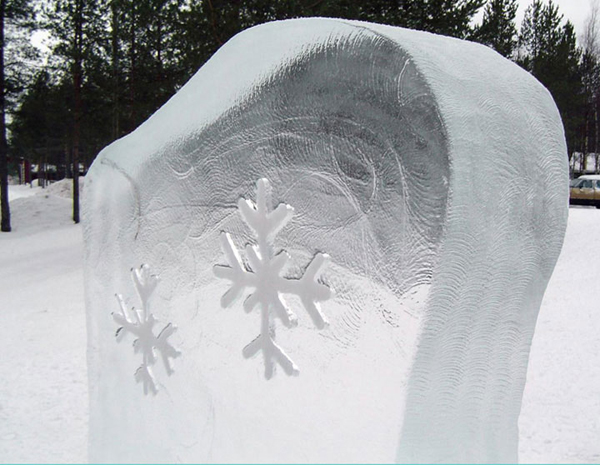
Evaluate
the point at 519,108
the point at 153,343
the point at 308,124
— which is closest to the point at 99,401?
the point at 153,343

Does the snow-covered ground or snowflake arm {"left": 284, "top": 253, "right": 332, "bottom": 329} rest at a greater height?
snowflake arm {"left": 284, "top": 253, "right": 332, "bottom": 329}

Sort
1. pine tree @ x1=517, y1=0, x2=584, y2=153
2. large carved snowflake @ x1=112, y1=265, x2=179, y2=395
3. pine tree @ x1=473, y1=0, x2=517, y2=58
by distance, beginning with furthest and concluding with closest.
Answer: pine tree @ x1=517, y1=0, x2=584, y2=153, pine tree @ x1=473, y1=0, x2=517, y2=58, large carved snowflake @ x1=112, y1=265, x2=179, y2=395

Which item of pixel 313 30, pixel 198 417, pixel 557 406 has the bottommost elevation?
pixel 557 406

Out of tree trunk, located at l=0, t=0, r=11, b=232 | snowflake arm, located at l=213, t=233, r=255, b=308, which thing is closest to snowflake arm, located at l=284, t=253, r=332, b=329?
snowflake arm, located at l=213, t=233, r=255, b=308

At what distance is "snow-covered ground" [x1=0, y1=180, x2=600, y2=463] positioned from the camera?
360 cm

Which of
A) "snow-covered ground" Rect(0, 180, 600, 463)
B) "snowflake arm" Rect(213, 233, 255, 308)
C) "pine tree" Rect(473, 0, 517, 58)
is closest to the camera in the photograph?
"snowflake arm" Rect(213, 233, 255, 308)

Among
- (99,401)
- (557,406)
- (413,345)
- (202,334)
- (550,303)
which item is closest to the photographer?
(413,345)

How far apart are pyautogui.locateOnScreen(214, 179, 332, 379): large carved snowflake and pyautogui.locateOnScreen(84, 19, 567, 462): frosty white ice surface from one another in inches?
1.1

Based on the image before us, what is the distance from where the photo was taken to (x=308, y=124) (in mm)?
1825

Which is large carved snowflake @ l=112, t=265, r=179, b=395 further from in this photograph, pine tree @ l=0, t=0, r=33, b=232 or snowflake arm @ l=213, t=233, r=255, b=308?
pine tree @ l=0, t=0, r=33, b=232

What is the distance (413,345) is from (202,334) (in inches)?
35.2

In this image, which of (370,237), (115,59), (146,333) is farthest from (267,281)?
(115,59)

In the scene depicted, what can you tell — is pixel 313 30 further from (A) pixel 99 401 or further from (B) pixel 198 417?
(A) pixel 99 401

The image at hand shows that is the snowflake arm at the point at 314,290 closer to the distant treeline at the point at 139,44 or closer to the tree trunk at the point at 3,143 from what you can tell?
the distant treeline at the point at 139,44
